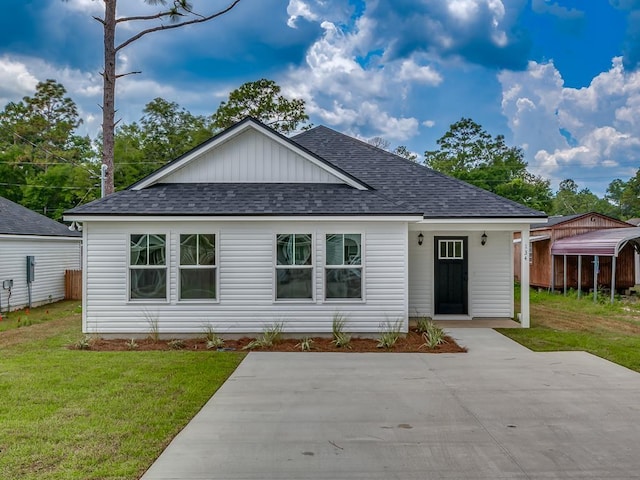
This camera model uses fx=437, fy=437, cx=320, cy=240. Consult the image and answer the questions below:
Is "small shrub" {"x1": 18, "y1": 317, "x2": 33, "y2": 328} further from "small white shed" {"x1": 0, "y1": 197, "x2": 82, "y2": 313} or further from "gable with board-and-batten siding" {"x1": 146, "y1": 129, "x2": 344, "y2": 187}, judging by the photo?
"gable with board-and-batten siding" {"x1": 146, "y1": 129, "x2": 344, "y2": 187}

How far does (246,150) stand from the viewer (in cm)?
1002

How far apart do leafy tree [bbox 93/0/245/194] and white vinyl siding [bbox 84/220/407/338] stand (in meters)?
6.41

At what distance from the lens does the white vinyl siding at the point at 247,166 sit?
10016 millimetres

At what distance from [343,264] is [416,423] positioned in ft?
15.4

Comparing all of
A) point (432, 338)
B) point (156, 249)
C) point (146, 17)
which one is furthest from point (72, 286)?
point (432, 338)

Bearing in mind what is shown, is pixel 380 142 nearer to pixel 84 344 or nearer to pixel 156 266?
pixel 156 266

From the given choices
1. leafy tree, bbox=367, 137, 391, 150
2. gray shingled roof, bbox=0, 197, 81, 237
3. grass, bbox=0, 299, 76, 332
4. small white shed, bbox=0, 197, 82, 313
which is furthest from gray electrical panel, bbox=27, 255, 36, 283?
leafy tree, bbox=367, 137, 391, 150

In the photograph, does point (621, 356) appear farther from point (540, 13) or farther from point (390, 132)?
point (390, 132)

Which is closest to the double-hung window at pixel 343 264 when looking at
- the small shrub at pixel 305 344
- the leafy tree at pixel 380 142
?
the small shrub at pixel 305 344

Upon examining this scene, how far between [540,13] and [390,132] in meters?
15.0

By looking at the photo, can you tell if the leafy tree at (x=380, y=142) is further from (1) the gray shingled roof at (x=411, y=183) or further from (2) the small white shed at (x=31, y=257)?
(2) the small white shed at (x=31, y=257)

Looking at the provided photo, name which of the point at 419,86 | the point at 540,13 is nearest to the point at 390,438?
the point at 540,13

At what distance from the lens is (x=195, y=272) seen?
29.7 feet

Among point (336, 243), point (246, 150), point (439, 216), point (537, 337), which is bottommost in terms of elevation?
point (537, 337)
